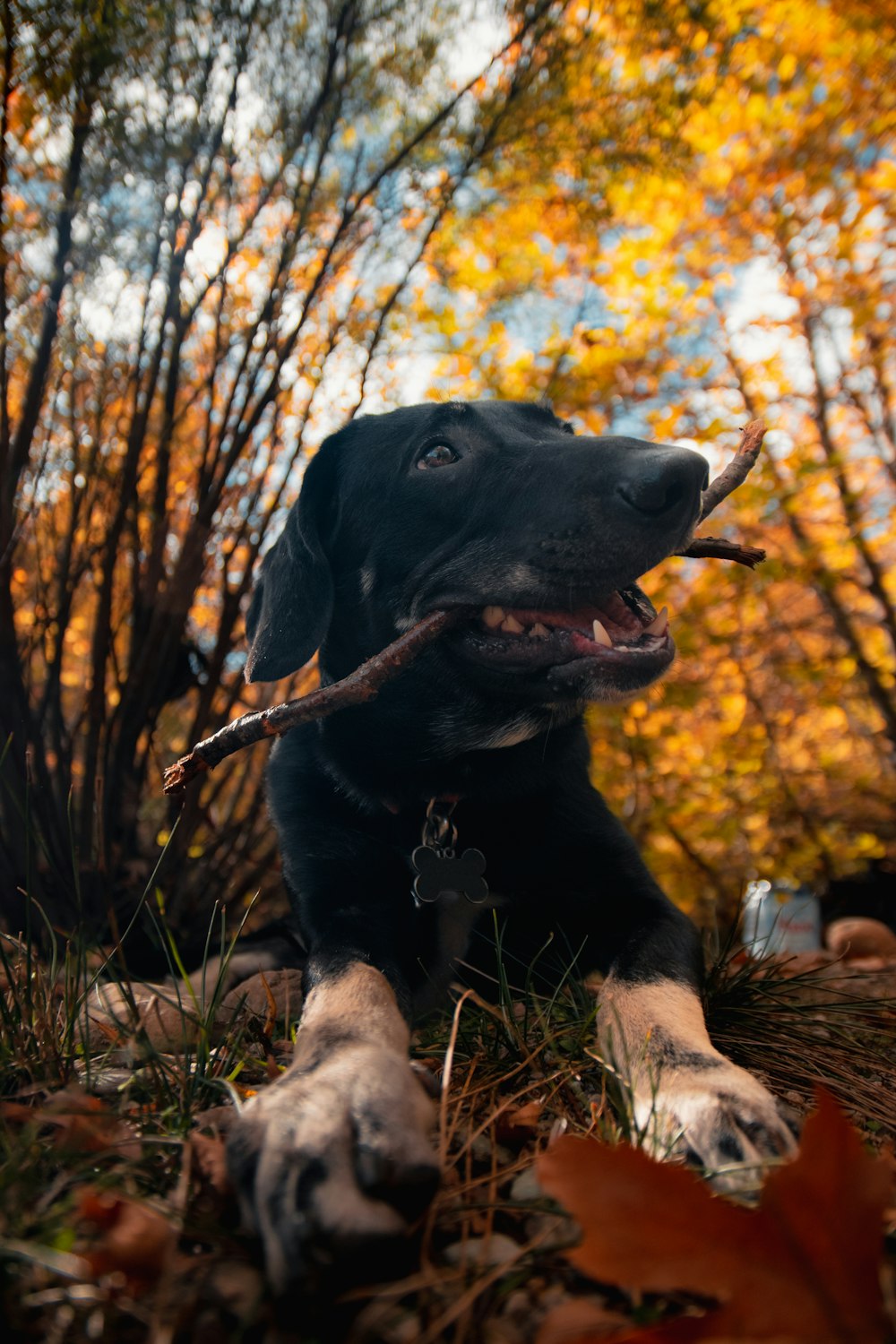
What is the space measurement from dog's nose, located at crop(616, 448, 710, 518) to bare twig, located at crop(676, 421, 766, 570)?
0.45ft

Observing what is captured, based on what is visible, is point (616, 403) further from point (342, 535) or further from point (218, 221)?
point (342, 535)

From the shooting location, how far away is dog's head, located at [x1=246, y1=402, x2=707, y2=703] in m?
2.20

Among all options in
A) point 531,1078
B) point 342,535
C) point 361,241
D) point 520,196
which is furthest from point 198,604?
point 531,1078

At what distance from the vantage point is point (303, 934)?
2469 mm

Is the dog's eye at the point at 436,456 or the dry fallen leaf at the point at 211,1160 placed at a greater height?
the dog's eye at the point at 436,456

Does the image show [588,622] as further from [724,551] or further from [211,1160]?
[211,1160]

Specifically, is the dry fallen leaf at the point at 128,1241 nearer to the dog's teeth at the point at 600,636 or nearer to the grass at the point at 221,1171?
the grass at the point at 221,1171

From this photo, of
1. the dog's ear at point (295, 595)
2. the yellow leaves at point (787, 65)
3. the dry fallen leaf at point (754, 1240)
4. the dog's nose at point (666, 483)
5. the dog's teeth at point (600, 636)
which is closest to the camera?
the dry fallen leaf at point (754, 1240)

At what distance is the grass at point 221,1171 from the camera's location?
0.92 meters

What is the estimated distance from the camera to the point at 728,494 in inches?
95.4

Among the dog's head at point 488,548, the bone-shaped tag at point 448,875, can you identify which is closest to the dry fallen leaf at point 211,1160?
the bone-shaped tag at point 448,875

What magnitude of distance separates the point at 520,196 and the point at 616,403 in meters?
2.07

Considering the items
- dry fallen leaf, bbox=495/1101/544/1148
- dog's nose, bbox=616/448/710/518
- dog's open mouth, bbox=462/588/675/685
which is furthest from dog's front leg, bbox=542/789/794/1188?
dog's nose, bbox=616/448/710/518

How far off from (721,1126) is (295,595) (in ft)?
6.40
